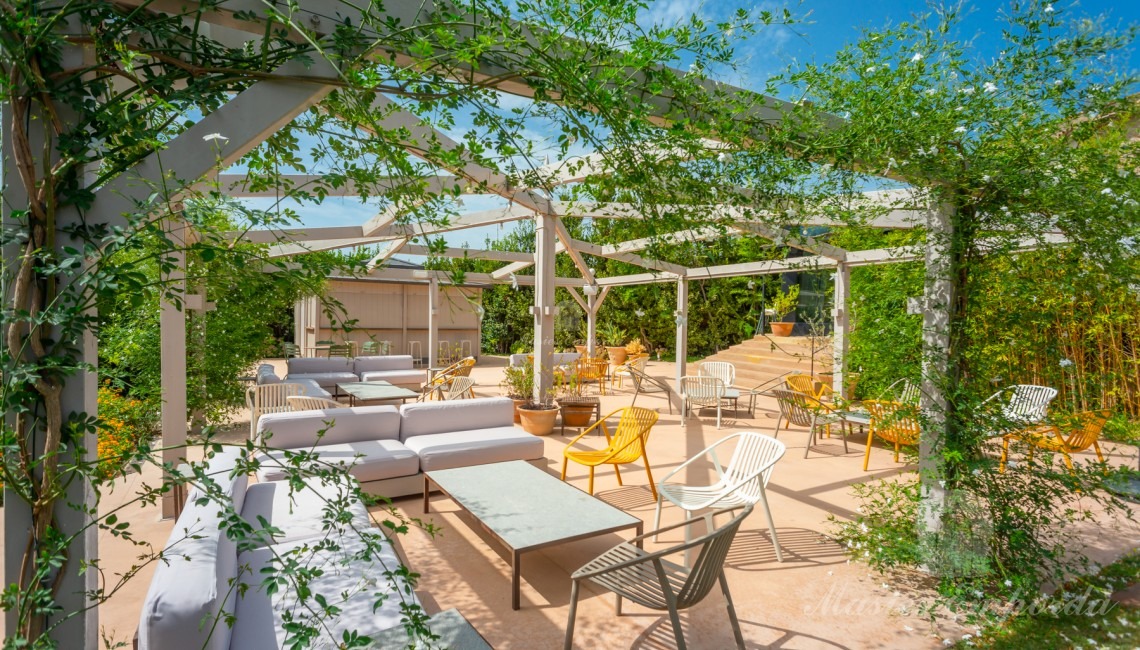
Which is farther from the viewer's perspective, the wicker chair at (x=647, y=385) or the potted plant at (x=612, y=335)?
the potted plant at (x=612, y=335)

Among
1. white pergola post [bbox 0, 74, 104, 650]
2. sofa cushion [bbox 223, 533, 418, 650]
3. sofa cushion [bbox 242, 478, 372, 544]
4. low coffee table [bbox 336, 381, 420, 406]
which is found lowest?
sofa cushion [bbox 223, 533, 418, 650]

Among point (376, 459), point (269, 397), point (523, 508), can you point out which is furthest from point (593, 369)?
point (523, 508)

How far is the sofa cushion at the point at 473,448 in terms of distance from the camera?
502 cm

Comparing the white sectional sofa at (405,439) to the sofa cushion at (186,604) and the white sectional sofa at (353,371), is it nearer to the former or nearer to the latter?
the sofa cushion at (186,604)

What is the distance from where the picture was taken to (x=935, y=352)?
3.34 metres

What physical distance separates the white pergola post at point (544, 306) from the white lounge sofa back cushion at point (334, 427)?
247cm

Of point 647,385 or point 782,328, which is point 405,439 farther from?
point 782,328

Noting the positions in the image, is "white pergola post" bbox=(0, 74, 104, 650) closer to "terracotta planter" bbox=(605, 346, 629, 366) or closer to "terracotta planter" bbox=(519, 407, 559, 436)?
"terracotta planter" bbox=(519, 407, 559, 436)

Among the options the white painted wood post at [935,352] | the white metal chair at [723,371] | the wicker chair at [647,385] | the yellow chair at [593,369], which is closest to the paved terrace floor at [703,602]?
the white painted wood post at [935,352]

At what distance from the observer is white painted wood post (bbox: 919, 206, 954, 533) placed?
3.28m

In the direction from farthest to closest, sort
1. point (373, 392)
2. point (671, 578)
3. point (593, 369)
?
1. point (593, 369)
2. point (373, 392)
3. point (671, 578)

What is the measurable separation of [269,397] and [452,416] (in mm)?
2923

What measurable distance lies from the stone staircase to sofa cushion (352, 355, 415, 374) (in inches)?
301

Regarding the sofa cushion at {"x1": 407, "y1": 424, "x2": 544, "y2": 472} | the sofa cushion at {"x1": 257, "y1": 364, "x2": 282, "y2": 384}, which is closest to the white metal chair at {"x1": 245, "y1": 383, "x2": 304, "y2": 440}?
the sofa cushion at {"x1": 257, "y1": 364, "x2": 282, "y2": 384}
